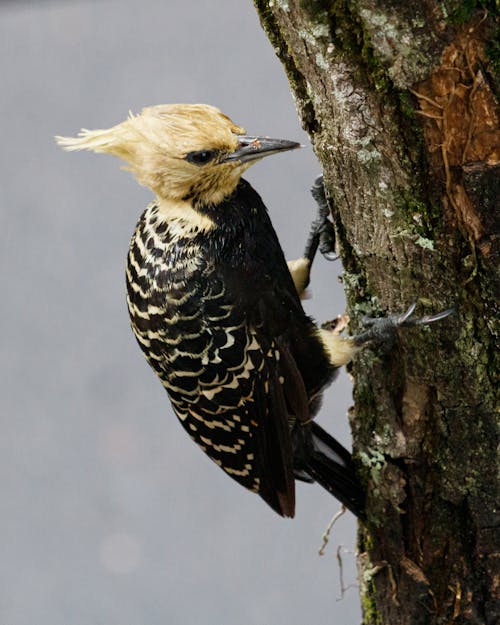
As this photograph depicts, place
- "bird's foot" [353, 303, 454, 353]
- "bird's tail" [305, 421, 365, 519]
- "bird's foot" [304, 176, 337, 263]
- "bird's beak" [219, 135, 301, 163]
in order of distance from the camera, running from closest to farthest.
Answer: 1. "bird's foot" [353, 303, 454, 353]
2. "bird's beak" [219, 135, 301, 163]
3. "bird's tail" [305, 421, 365, 519]
4. "bird's foot" [304, 176, 337, 263]

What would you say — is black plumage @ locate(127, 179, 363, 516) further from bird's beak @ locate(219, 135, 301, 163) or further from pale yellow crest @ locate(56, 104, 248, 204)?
bird's beak @ locate(219, 135, 301, 163)

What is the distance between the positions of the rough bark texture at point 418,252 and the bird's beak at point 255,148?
17 cm

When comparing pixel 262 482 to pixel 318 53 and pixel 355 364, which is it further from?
pixel 318 53

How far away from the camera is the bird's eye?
2.28 m

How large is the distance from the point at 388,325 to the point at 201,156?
2.32ft

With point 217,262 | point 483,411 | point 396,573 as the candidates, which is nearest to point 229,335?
point 217,262

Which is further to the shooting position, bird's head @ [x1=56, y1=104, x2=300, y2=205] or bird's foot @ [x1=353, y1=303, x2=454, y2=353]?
bird's head @ [x1=56, y1=104, x2=300, y2=205]

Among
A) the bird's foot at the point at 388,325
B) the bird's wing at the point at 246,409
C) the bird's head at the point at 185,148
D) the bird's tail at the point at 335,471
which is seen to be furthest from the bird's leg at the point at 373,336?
the bird's head at the point at 185,148

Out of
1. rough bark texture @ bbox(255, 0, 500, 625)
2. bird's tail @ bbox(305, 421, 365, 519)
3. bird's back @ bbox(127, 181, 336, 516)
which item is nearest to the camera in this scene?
rough bark texture @ bbox(255, 0, 500, 625)

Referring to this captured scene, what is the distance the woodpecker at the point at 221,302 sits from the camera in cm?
232

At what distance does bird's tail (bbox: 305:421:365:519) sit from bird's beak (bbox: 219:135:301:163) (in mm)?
1037

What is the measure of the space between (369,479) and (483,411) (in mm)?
537

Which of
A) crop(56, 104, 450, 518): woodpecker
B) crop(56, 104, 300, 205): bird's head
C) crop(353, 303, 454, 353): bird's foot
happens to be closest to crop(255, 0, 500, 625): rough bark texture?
crop(353, 303, 454, 353): bird's foot

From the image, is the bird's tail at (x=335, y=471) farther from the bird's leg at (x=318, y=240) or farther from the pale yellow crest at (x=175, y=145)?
the pale yellow crest at (x=175, y=145)
